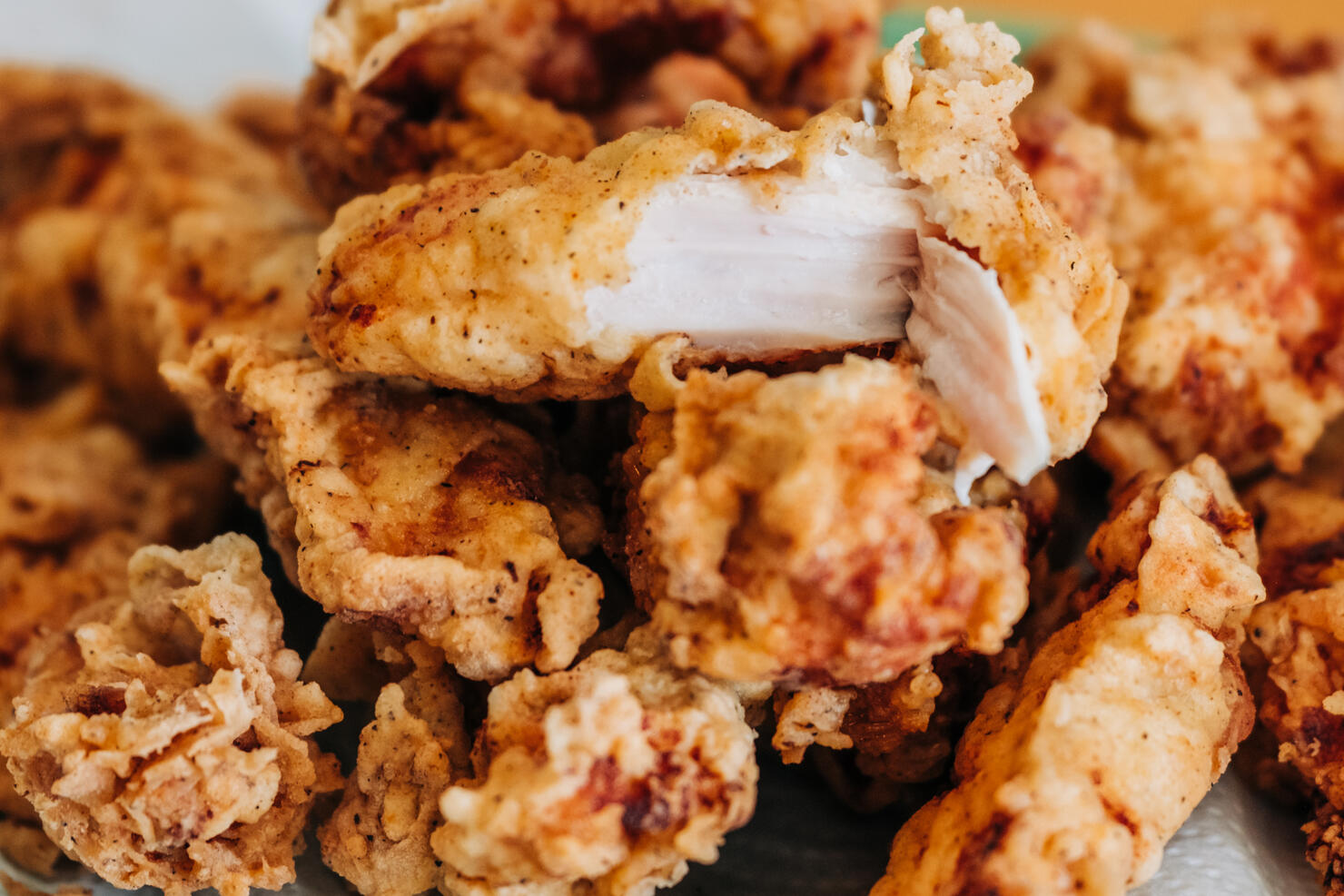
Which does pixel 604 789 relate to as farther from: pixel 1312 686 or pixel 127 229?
pixel 127 229

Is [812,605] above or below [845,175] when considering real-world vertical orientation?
below

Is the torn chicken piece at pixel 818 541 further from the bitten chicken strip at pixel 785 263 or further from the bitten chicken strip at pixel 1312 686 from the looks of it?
the bitten chicken strip at pixel 1312 686

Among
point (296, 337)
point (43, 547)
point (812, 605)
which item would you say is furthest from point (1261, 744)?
point (43, 547)

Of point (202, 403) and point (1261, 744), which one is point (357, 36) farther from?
point (1261, 744)

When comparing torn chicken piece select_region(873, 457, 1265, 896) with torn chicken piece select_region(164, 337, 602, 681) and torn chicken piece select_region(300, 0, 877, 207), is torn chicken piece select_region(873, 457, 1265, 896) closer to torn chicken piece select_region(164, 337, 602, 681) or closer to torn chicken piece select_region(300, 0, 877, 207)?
torn chicken piece select_region(164, 337, 602, 681)

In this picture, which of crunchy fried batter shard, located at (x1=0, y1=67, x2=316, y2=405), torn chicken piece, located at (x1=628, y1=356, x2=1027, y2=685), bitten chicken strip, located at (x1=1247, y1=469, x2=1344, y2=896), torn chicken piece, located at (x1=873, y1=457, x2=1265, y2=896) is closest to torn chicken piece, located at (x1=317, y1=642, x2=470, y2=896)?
torn chicken piece, located at (x1=628, y1=356, x2=1027, y2=685)

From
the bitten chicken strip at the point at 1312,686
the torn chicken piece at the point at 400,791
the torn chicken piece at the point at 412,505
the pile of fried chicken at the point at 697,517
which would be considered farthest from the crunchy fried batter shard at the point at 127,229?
the bitten chicken strip at the point at 1312,686

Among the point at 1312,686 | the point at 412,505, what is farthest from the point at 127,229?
the point at 1312,686
